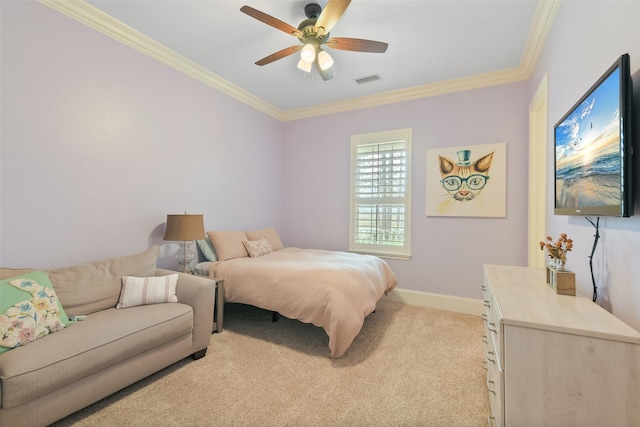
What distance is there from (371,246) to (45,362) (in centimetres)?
335

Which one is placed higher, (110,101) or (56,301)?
(110,101)

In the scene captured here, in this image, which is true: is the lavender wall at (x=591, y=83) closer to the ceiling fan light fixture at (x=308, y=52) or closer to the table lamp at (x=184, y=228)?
the ceiling fan light fixture at (x=308, y=52)

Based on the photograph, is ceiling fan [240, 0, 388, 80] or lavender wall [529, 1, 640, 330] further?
ceiling fan [240, 0, 388, 80]

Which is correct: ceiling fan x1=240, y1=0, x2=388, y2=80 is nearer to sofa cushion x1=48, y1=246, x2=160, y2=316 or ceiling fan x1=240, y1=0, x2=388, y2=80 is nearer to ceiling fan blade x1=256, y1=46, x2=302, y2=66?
ceiling fan blade x1=256, y1=46, x2=302, y2=66

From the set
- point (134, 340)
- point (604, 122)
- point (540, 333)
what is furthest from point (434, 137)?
point (134, 340)

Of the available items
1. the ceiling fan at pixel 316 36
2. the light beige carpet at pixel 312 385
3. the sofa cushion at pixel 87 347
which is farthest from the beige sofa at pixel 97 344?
the ceiling fan at pixel 316 36

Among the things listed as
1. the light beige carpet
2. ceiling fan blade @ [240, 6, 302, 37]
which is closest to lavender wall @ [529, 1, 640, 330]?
the light beige carpet

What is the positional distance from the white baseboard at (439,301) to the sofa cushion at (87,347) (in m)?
2.61

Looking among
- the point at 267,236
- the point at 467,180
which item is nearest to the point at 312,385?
the point at 267,236

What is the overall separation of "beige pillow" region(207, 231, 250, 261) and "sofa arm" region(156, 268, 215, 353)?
2.69 ft

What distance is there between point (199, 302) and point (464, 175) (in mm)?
3208

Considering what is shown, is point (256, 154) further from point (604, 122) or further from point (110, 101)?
point (604, 122)

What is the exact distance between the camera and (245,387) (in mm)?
1875

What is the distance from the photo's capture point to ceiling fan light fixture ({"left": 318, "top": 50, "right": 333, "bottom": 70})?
2330mm
